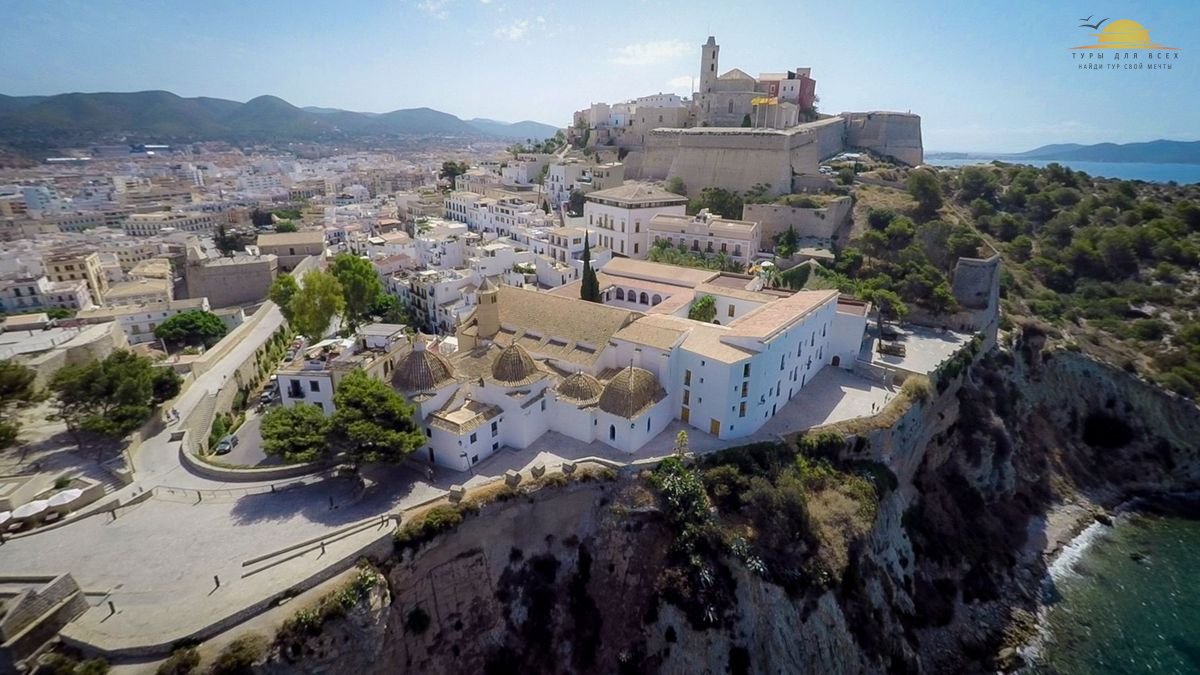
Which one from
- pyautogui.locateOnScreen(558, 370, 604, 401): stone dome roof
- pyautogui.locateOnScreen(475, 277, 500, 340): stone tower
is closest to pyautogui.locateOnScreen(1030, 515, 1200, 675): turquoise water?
pyautogui.locateOnScreen(558, 370, 604, 401): stone dome roof

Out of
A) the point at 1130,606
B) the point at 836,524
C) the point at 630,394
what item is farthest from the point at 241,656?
the point at 1130,606

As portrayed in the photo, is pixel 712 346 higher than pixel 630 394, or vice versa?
pixel 712 346

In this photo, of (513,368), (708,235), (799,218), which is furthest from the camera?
(799,218)

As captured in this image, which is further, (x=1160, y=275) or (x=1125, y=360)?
(x=1160, y=275)

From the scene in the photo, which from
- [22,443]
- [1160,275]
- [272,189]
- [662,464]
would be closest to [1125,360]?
[1160,275]

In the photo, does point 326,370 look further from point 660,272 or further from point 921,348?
point 921,348

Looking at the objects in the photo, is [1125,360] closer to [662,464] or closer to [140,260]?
[662,464]
